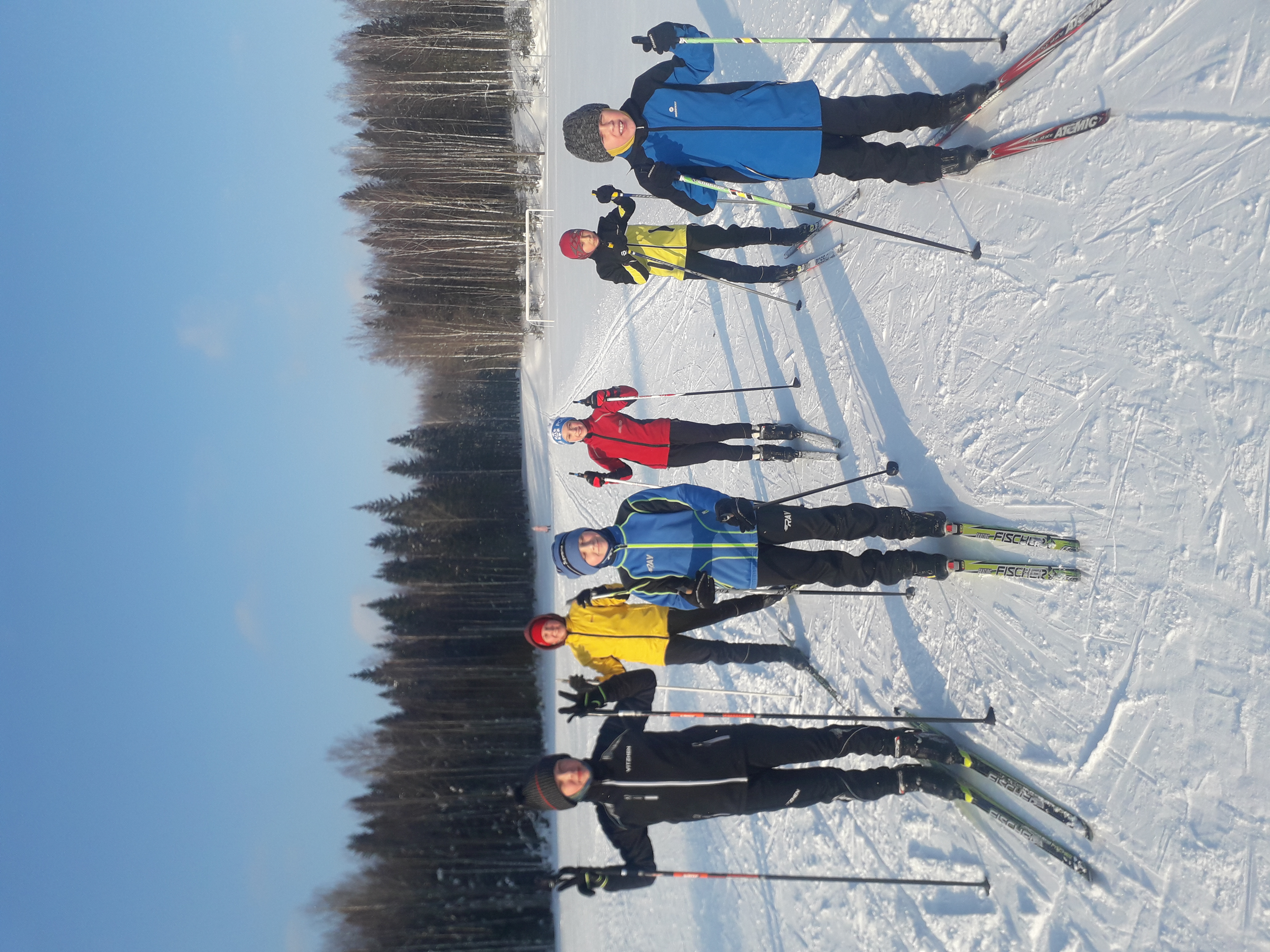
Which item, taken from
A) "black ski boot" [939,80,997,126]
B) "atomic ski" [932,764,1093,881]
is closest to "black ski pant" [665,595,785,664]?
"atomic ski" [932,764,1093,881]

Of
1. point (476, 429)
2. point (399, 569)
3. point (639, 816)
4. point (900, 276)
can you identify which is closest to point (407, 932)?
point (399, 569)

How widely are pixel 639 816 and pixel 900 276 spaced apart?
13.0 feet

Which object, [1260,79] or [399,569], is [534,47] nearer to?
[399,569]

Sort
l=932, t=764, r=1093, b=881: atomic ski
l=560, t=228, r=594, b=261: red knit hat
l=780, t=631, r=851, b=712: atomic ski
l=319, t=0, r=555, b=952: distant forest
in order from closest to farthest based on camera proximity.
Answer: l=932, t=764, r=1093, b=881: atomic ski
l=560, t=228, r=594, b=261: red knit hat
l=780, t=631, r=851, b=712: atomic ski
l=319, t=0, r=555, b=952: distant forest

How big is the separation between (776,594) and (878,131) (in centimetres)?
274

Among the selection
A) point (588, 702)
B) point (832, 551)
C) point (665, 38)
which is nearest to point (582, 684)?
point (588, 702)

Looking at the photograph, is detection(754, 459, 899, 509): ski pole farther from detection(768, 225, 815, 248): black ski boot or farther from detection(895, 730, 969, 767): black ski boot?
detection(768, 225, 815, 248): black ski boot

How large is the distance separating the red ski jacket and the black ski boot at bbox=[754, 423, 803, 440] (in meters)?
0.75

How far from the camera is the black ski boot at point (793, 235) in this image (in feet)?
18.3

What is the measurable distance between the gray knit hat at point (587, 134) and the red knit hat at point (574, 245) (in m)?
0.77

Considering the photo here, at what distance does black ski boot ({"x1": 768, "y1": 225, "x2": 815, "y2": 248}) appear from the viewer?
5.59m

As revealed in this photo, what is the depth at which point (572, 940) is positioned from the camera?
9250 mm

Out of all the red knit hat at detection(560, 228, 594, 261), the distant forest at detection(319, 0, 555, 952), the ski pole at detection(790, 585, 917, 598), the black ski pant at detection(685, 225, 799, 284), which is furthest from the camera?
the distant forest at detection(319, 0, 555, 952)

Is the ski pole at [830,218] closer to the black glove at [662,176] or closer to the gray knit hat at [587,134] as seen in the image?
the black glove at [662,176]
